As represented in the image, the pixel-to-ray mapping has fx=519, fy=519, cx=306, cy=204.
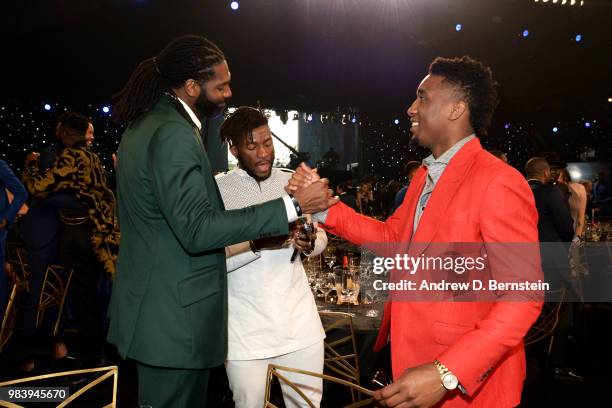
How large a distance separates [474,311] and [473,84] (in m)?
0.71

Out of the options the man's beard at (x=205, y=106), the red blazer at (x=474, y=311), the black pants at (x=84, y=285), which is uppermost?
the man's beard at (x=205, y=106)

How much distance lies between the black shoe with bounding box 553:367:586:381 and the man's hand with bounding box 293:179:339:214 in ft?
12.1

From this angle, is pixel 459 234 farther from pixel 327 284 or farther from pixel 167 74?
pixel 327 284

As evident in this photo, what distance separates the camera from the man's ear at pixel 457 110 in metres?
1.65

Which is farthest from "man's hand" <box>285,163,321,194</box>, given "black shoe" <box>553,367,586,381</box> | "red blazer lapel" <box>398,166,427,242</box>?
"black shoe" <box>553,367,586,381</box>

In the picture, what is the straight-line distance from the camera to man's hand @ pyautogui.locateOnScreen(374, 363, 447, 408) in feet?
4.03

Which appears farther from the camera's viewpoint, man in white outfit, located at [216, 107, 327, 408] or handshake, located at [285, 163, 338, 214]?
man in white outfit, located at [216, 107, 327, 408]

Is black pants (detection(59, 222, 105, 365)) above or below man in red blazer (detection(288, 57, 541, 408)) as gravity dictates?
below

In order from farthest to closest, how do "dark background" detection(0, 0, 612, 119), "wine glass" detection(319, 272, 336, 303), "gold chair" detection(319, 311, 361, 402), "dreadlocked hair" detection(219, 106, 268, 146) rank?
"dark background" detection(0, 0, 612, 119) → "wine glass" detection(319, 272, 336, 303) → "gold chair" detection(319, 311, 361, 402) → "dreadlocked hair" detection(219, 106, 268, 146)

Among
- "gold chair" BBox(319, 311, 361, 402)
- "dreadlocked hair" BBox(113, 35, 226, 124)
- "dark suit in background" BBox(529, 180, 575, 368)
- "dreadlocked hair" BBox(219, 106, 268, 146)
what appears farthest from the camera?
"dark suit in background" BBox(529, 180, 575, 368)

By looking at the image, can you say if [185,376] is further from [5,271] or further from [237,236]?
[5,271]

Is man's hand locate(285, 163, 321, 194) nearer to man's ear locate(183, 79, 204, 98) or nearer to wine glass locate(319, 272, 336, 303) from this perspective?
man's ear locate(183, 79, 204, 98)

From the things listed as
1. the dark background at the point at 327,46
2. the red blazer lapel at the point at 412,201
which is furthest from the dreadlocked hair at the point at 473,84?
the dark background at the point at 327,46

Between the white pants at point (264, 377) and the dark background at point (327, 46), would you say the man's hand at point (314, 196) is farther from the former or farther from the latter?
the dark background at point (327, 46)
